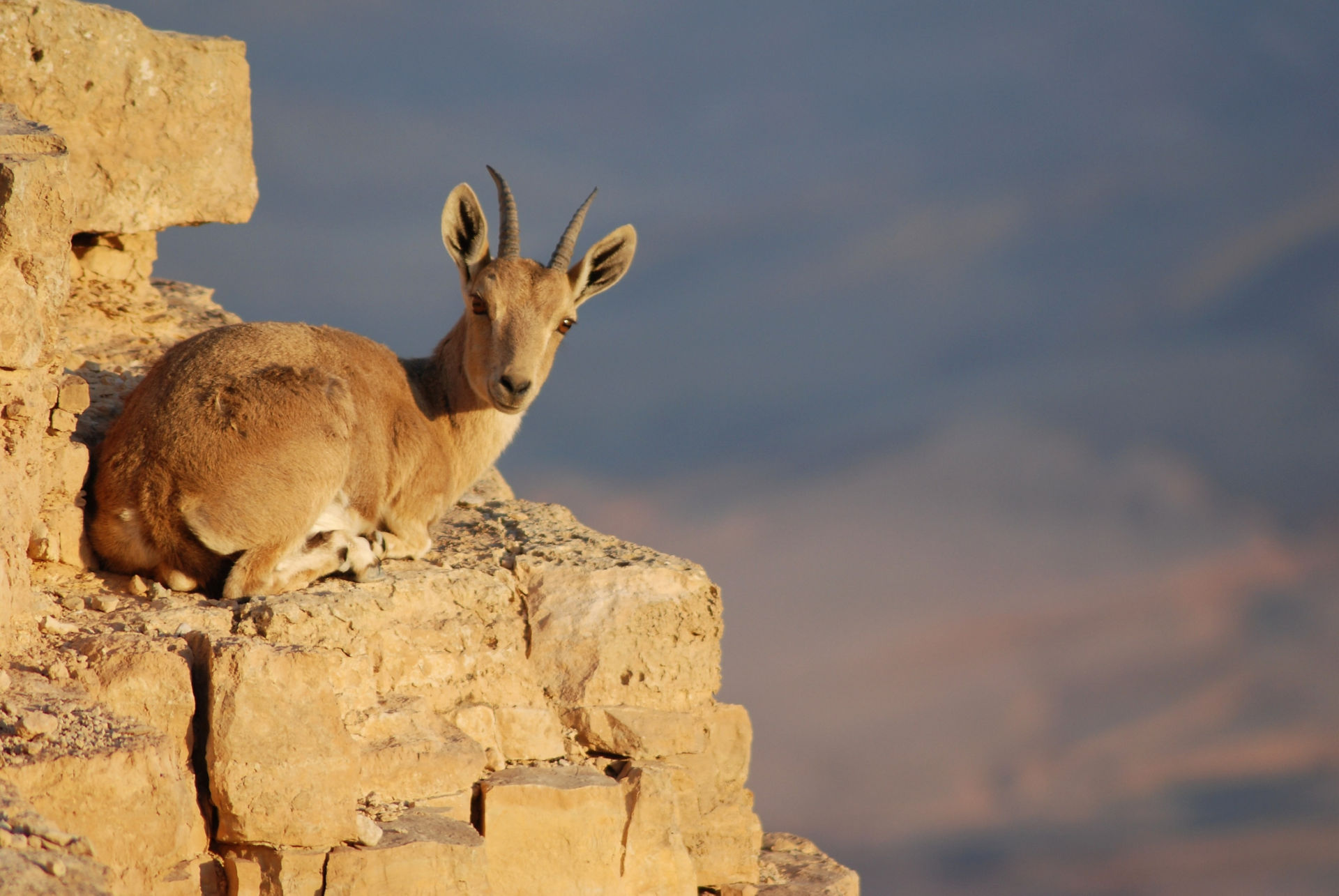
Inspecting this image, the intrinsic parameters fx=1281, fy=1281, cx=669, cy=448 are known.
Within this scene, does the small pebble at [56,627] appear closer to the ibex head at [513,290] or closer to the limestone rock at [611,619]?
the limestone rock at [611,619]

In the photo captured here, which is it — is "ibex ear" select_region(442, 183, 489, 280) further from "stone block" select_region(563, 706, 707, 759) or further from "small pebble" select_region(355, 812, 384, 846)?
"small pebble" select_region(355, 812, 384, 846)

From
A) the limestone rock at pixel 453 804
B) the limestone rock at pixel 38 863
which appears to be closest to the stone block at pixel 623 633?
the limestone rock at pixel 453 804

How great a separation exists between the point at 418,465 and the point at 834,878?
403cm

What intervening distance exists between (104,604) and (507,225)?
12.5ft

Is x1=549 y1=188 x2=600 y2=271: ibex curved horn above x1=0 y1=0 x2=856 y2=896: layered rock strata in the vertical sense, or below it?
above

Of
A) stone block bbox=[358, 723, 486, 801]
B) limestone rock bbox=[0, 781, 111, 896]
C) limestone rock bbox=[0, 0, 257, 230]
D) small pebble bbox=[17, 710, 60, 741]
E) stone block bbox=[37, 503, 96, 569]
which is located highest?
limestone rock bbox=[0, 0, 257, 230]

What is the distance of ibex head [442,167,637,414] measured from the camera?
841 cm

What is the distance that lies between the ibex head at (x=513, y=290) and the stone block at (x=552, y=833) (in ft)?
8.66

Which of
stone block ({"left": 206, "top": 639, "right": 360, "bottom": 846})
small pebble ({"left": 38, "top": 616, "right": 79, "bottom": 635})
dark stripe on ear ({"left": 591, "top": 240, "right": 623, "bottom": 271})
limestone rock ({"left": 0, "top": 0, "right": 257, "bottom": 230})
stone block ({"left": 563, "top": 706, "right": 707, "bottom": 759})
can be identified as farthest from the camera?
limestone rock ({"left": 0, "top": 0, "right": 257, "bottom": 230})

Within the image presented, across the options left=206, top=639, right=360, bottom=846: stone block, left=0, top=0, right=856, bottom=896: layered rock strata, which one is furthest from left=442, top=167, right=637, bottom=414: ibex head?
left=206, top=639, right=360, bottom=846: stone block

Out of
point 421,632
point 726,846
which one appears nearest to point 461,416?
point 421,632

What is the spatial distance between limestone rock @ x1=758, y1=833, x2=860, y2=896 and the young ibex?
3.31 m

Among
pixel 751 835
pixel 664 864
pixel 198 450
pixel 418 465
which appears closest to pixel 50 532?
pixel 198 450

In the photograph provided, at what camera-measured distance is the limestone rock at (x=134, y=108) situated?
9.30 metres
